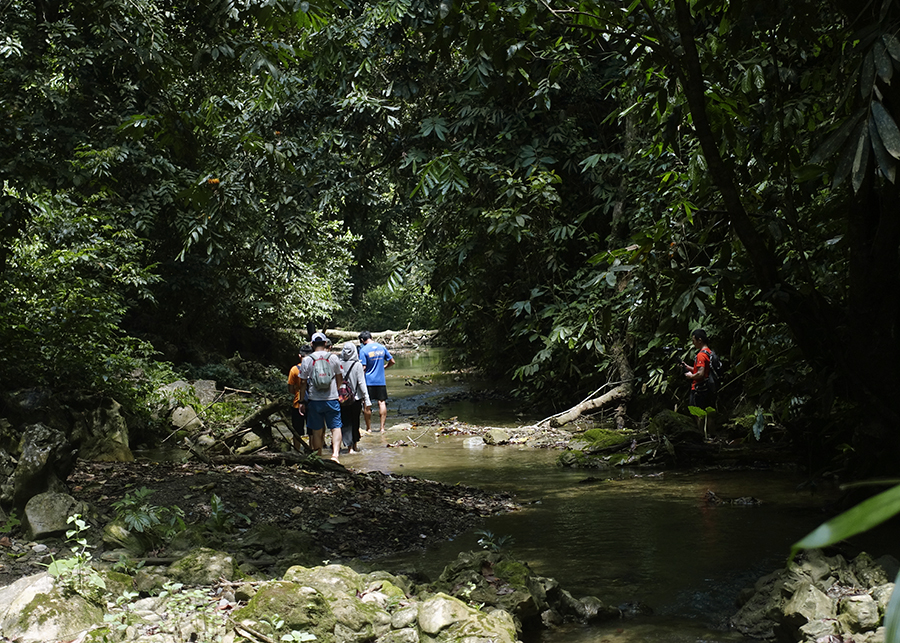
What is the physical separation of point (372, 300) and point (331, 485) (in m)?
41.8

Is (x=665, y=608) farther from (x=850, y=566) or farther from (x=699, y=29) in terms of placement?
(x=699, y=29)

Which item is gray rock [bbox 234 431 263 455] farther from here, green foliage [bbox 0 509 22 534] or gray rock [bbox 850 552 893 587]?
gray rock [bbox 850 552 893 587]

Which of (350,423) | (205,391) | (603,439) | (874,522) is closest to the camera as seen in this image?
(874,522)

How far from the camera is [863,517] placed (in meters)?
0.66

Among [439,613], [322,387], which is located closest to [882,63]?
[439,613]

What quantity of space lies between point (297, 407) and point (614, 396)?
542 cm

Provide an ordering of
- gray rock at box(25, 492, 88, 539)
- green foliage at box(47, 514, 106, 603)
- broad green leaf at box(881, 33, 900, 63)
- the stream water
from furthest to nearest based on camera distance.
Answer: gray rock at box(25, 492, 88, 539) → the stream water → green foliage at box(47, 514, 106, 603) → broad green leaf at box(881, 33, 900, 63)

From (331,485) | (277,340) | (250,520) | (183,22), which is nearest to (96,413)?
(331,485)

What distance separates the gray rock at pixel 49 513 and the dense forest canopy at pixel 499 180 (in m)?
2.48

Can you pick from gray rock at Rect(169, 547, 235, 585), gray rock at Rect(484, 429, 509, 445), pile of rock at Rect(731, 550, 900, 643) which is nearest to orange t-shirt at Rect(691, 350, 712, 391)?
gray rock at Rect(484, 429, 509, 445)

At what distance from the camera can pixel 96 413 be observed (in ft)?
35.6

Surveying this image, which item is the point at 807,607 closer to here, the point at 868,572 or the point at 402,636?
the point at 868,572

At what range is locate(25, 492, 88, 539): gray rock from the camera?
581 cm

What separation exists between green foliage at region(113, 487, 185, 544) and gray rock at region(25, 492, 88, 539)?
14.0 inches
